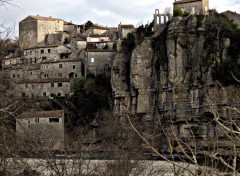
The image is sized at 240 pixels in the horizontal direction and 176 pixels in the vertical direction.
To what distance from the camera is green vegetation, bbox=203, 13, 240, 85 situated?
113ft

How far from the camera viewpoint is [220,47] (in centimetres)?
3588

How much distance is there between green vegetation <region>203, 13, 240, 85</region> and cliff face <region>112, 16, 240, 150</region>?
0.38 metres

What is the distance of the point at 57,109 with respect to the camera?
4088 centimetres

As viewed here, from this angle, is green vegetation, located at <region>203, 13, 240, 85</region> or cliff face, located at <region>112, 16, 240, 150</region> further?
cliff face, located at <region>112, 16, 240, 150</region>

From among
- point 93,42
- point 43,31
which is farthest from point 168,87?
point 43,31

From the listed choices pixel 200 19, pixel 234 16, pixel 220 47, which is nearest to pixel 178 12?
pixel 200 19

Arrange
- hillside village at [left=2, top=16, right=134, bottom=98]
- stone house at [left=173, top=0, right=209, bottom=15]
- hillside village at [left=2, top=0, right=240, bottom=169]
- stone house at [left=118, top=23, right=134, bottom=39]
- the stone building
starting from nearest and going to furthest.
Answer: hillside village at [left=2, top=0, right=240, bottom=169] → stone house at [left=173, top=0, right=209, bottom=15] → hillside village at [left=2, top=16, right=134, bottom=98] → stone house at [left=118, top=23, right=134, bottom=39] → the stone building

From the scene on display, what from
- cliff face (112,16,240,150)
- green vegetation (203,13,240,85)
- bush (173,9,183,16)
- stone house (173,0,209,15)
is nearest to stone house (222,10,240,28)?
green vegetation (203,13,240,85)

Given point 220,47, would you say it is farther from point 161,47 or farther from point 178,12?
point 178,12

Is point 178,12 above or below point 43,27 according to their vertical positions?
below

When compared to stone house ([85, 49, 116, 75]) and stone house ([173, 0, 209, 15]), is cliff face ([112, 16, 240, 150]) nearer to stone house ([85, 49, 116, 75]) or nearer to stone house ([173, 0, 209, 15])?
stone house ([173, 0, 209, 15])

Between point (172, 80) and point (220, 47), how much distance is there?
4559 millimetres

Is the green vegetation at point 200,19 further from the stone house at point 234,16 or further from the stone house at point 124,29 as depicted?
the stone house at point 124,29

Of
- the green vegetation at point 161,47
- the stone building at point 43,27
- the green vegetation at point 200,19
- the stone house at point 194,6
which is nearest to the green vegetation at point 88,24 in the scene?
the stone building at point 43,27
